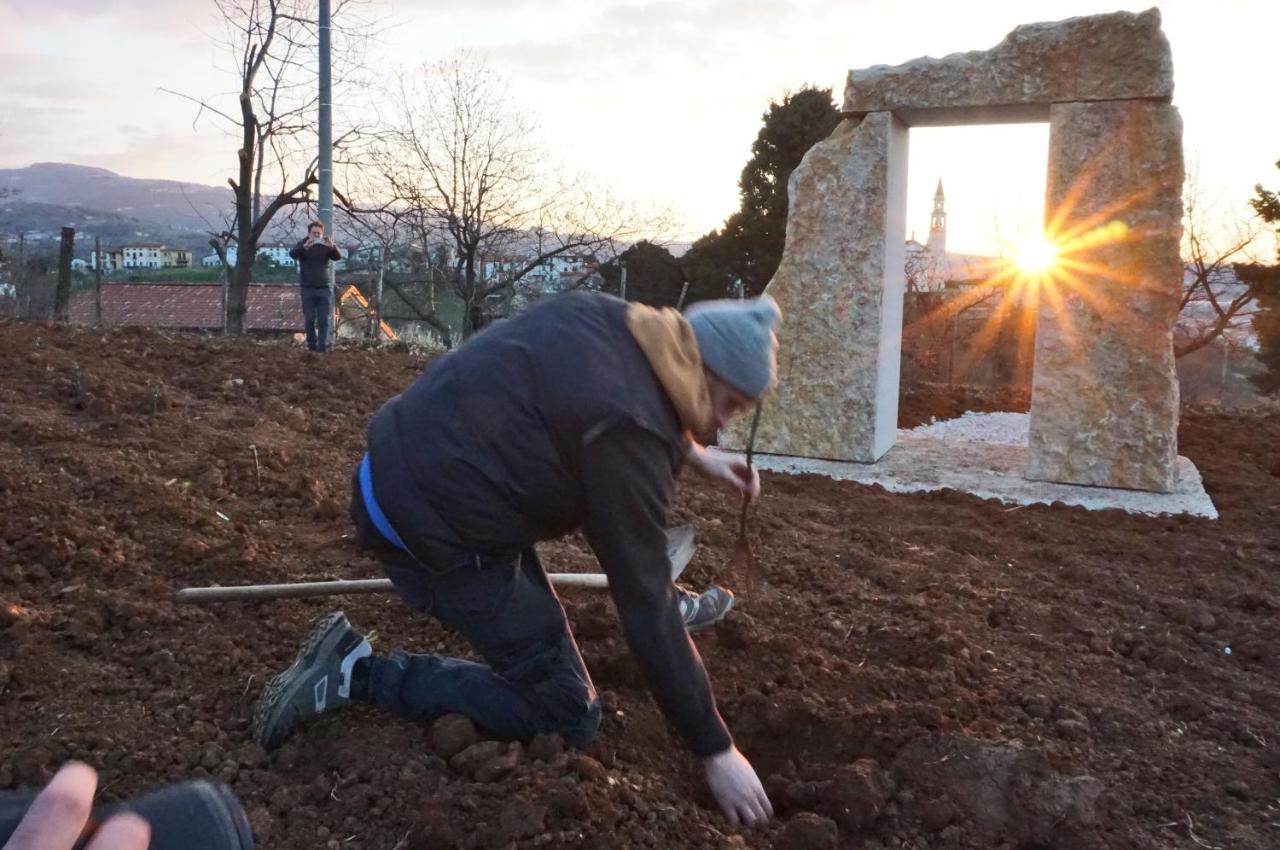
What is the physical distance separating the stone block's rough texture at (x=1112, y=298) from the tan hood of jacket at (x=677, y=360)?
13.9ft

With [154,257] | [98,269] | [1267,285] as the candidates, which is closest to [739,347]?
[98,269]

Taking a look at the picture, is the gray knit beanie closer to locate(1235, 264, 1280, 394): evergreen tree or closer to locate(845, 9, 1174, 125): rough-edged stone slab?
locate(845, 9, 1174, 125): rough-edged stone slab

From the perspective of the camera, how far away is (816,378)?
622 centimetres

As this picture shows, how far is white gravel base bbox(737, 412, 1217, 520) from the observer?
17.5 feet

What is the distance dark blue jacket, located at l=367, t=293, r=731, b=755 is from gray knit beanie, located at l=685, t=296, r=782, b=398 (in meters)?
0.14

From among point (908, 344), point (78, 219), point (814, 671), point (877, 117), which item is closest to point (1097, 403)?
point (877, 117)

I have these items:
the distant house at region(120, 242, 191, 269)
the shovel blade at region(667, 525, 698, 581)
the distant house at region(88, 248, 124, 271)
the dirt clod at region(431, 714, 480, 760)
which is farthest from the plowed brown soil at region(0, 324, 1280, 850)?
the distant house at region(120, 242, 191, 269)

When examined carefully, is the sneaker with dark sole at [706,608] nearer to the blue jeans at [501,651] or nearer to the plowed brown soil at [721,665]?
the plowed brown soil at [721,665]

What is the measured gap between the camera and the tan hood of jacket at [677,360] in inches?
77.5

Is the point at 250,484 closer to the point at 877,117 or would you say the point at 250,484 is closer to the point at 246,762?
the point at 246,762

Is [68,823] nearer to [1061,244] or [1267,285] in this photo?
[1061,244]

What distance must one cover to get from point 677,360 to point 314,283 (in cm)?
741

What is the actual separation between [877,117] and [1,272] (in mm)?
12686

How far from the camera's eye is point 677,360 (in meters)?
1.99
